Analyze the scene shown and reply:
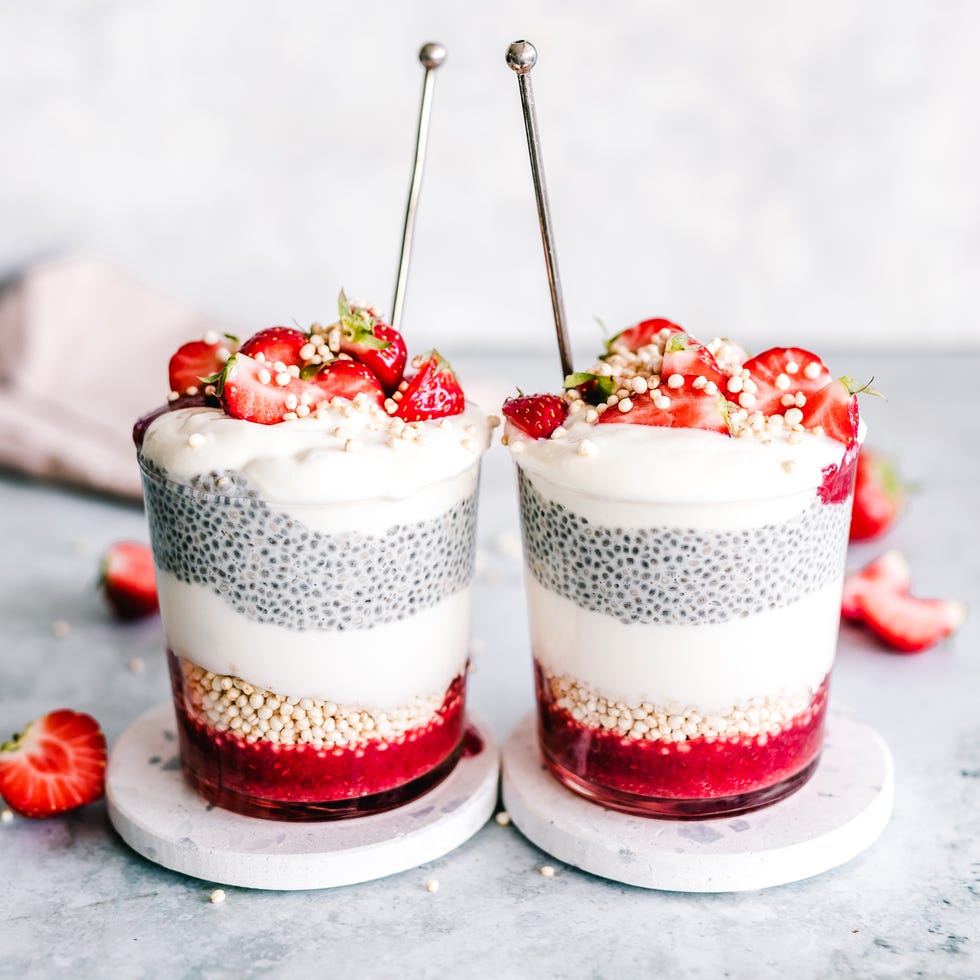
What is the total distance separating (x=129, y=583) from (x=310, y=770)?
1.70ft

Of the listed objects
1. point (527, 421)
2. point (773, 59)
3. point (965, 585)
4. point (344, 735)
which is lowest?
point (965, 585)

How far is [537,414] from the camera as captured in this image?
0.98m

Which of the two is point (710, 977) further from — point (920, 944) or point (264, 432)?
point (264, 432)

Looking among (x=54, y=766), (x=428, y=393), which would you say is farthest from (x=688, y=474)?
(x=54, y=766)

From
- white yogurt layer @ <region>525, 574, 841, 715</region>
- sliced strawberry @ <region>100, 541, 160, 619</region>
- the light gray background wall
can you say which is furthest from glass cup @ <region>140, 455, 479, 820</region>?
the light gray background wall

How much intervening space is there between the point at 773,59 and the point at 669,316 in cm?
47

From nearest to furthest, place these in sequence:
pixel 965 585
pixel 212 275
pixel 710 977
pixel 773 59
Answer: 1. pixel 710 977
2. pixel 965 585
3. pixel 773 59
4. pixel 212 275

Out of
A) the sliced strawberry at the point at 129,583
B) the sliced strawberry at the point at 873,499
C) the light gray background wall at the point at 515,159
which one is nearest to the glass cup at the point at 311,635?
the sliced strawberry at the point at 129,583

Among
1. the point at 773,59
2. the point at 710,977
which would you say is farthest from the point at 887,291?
the point at 710,977

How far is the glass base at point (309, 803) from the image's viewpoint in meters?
1.03

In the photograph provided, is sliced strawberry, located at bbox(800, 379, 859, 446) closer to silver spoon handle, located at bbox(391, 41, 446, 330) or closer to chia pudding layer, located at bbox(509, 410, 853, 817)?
chia pudding layer, located at bbox(509, 410, 853, 817)

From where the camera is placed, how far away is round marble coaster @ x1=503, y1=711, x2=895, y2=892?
97 centimetres

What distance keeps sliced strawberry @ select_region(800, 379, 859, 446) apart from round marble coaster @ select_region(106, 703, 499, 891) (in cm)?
40

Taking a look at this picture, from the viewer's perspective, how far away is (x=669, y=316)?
2.36m
